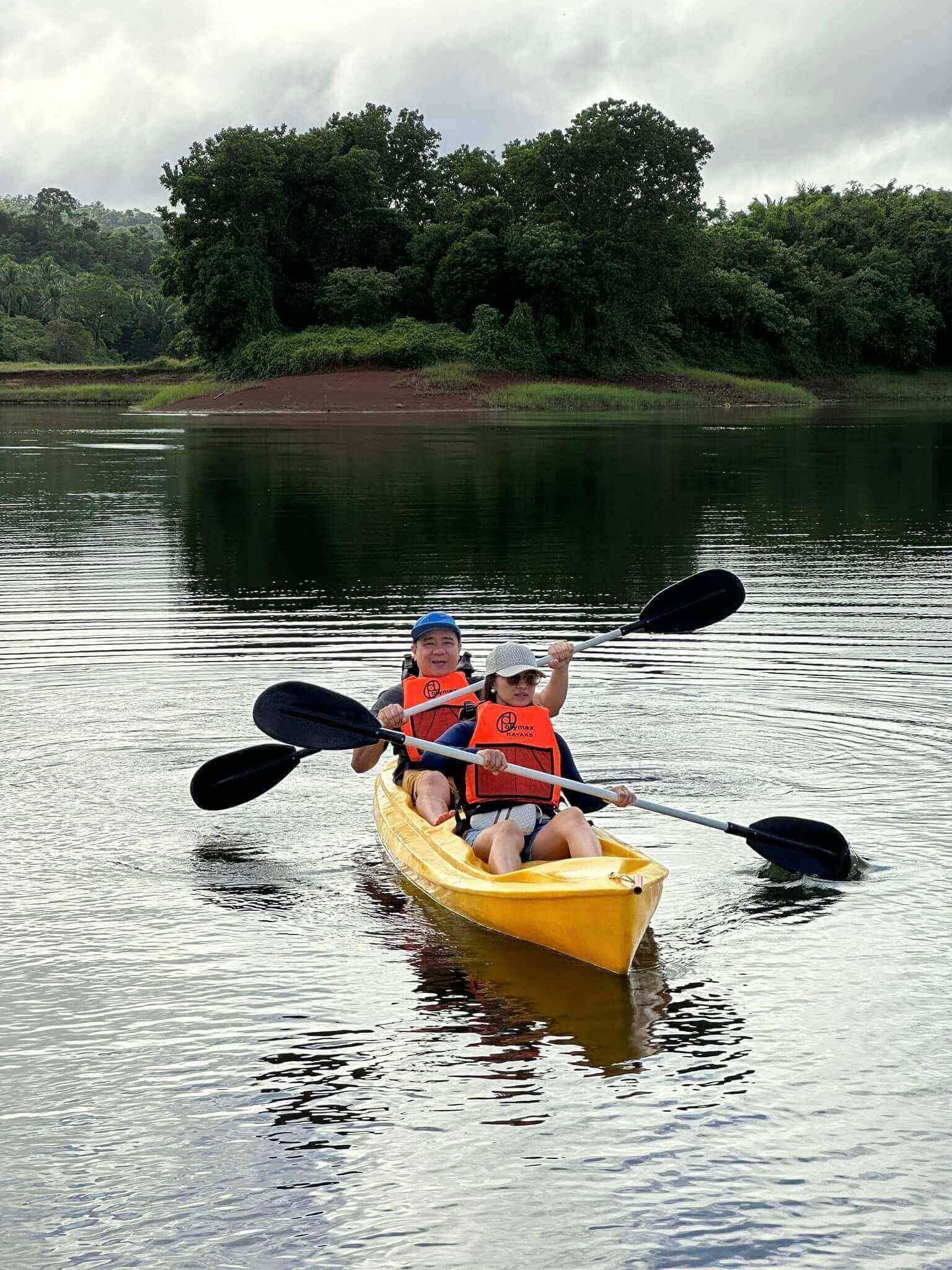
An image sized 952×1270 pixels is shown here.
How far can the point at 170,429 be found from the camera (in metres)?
50.4

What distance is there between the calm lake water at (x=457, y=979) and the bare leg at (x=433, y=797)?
44cm

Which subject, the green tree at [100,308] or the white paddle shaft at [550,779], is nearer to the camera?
the white paddle shaft at [550,779]

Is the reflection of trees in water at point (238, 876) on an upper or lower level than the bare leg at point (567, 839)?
lower

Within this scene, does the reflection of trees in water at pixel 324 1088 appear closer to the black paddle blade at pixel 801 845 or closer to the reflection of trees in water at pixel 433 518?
the black paddle blade at pixel 801 845

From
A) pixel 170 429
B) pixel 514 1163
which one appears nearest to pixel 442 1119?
pixel 514 1163

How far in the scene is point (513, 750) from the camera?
753 cm

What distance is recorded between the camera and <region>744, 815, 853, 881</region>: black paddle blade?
7520 millimetres

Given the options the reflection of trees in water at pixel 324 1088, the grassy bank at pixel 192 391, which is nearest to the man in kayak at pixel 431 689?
the reflection of trees in water at pixel 324 1088

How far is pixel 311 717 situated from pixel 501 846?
153 centimetres

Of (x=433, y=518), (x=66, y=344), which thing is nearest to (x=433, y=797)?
(x=433, y=518)

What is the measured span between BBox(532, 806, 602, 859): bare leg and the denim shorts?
41 millimetres

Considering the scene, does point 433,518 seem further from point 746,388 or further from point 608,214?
point 746,388

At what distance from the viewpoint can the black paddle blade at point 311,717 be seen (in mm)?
8133

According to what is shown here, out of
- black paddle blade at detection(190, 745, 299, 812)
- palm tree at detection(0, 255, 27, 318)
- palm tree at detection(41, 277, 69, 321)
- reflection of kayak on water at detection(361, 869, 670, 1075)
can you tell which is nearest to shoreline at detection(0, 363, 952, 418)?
palm tree at detection(41, 277, 69, 321)
